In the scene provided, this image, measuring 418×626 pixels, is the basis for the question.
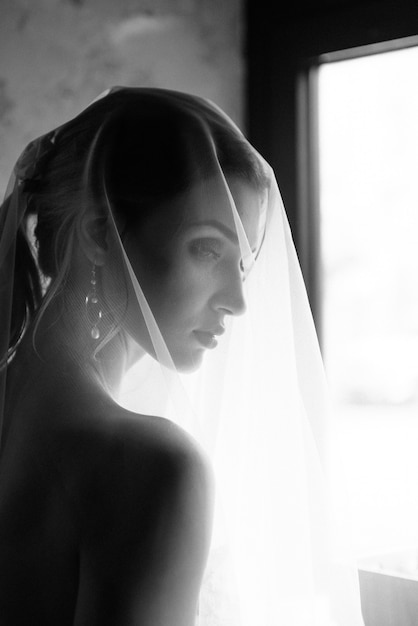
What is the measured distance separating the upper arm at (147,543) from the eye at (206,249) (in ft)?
0.67

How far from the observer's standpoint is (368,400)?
1.78 meters

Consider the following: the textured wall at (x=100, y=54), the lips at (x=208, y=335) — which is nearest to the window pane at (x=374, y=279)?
the textured wall at (x=100, y=54)

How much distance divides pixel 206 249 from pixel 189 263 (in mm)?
22

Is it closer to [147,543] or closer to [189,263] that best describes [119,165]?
[189,263]

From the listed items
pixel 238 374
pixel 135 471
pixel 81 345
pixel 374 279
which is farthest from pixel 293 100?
pixel 135 471

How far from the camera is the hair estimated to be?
71cm

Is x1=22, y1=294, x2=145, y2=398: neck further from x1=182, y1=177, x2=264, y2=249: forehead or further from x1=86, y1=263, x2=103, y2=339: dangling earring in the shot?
x1=182, y1=177, x2=264, y2=249: forehead

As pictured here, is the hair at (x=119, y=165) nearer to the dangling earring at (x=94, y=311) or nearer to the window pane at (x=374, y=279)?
the dangling earring at (x=94, y=311)

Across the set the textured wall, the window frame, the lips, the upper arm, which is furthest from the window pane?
the upper arm

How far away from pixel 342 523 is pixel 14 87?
1.00 metres

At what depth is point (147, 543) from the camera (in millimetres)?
560

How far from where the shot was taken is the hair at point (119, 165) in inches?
27.8

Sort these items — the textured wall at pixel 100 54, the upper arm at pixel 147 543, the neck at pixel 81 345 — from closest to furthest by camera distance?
the upper arm at pixel 147 543
the neck at pixel 81 345
the textured wall at pixel 100 54

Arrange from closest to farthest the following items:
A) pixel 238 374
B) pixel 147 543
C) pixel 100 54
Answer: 1. pixel 147 543
2. pixel 238 374
3. pixel 100 54
